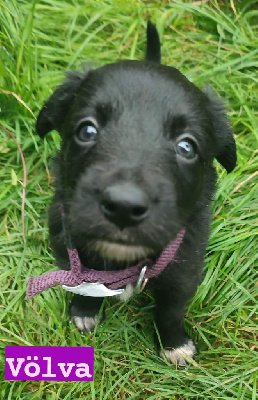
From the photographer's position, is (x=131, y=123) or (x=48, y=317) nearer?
(x=131, y=123)

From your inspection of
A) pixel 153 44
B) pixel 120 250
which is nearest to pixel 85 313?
pixel 120 250

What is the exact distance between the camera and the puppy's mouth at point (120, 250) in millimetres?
1944

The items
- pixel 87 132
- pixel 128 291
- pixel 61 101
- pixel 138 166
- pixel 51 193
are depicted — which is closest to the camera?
pixel 138 166

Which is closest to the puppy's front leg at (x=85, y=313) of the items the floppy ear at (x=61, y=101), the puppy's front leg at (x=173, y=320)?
the puppy's front leg at (x=173, y=320)

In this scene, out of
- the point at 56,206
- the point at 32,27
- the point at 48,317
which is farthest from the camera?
the point at 32,27

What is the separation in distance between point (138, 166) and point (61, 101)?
2.46 feet

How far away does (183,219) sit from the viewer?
2.14 m

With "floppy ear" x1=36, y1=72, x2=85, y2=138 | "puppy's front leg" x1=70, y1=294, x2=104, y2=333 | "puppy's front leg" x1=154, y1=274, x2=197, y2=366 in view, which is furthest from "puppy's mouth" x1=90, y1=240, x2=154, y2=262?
"puppy's front leg" x1=70, y1=294, x2=104, y2=333

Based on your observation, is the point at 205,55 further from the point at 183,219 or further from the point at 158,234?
the point at 158,234

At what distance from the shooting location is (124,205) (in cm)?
173

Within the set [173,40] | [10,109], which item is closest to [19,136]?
[10,109]

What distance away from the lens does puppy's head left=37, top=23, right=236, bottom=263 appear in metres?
1.84

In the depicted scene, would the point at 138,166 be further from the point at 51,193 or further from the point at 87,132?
the point at 51,193

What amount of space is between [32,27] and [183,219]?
2218 millimetres
